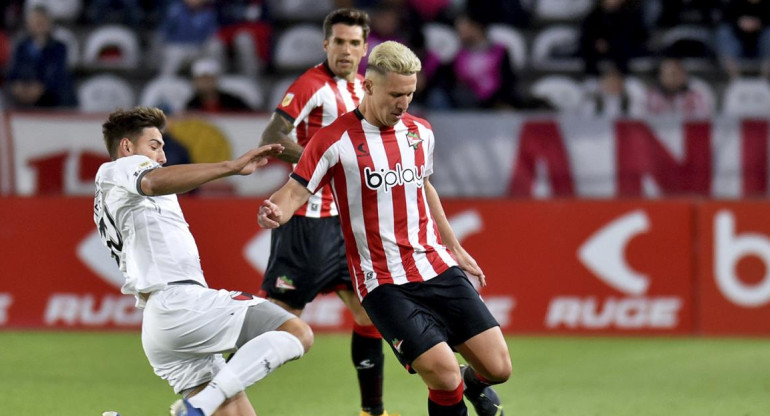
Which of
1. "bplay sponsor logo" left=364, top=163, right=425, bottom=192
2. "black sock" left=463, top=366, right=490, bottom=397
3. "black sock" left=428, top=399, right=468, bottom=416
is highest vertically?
"bplay sponsor logo" left=364, top=163, right=425, bottom=192

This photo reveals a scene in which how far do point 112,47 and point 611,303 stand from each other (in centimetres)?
740

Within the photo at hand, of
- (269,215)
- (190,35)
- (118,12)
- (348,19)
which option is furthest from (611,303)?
(118,12)

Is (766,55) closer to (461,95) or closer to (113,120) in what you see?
(461,95)

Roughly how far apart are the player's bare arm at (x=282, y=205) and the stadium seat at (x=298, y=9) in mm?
9473

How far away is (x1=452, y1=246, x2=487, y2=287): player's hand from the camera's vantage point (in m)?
5.73

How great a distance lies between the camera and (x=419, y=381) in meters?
8.13

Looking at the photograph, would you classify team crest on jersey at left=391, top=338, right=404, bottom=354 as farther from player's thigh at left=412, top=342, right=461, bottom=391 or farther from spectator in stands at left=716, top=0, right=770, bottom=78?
spectator in stands at left=716, top=0, right=770, bottom=78

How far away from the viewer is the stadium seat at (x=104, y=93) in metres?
13.6

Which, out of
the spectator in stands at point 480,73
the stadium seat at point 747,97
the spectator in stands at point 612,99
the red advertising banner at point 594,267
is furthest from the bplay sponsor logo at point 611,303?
the stadium seat at point 747,97

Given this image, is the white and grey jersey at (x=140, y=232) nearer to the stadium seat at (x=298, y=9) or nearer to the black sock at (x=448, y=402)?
the black sock at (x=448, y=402)

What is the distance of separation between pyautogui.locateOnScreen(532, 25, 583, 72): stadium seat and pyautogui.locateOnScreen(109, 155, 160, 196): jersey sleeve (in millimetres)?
9266

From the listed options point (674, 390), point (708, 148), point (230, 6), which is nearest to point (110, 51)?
point (230, 6)

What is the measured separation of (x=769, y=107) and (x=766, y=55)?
90 centimetres

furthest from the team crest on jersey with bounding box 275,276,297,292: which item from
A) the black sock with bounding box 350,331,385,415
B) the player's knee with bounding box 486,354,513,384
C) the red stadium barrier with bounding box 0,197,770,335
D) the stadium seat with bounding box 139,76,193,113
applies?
the stadium seat with bounding box 139,76,193,113
